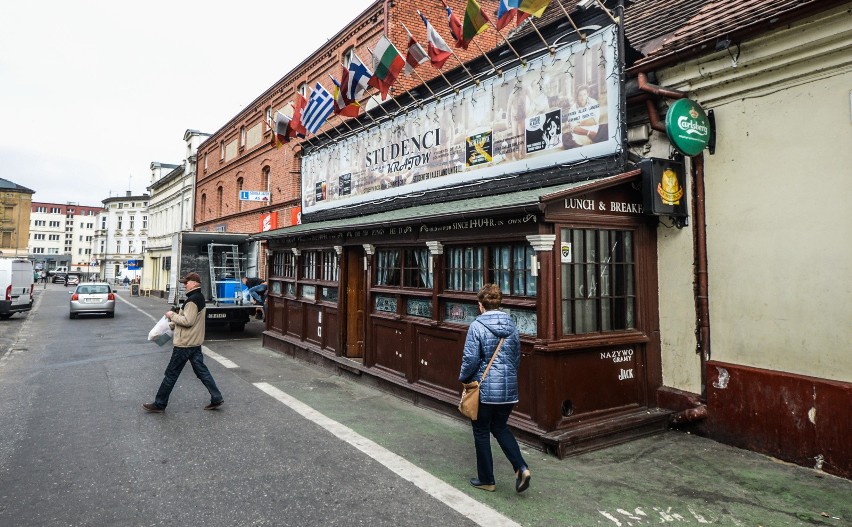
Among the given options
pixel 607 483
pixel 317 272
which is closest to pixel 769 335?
pixel 607 483

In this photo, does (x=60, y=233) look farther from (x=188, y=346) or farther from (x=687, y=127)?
(x=687, y=127)

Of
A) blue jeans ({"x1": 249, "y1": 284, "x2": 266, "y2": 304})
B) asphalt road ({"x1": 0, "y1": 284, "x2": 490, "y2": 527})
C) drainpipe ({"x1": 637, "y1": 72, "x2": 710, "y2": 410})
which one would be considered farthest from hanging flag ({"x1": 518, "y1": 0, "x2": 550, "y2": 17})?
blue jeans ({"x1": 249, "y1": 284, "x2": 266, "y2": 304})

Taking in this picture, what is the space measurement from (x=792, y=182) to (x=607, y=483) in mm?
3559

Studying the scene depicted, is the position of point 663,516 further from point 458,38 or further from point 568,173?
point 458,38

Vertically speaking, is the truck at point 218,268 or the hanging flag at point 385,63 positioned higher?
the hanging flag at point 385,63

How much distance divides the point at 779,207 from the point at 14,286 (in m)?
23.9

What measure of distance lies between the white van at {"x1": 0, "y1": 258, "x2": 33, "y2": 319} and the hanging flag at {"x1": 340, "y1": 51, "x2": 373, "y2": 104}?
52.4 ft

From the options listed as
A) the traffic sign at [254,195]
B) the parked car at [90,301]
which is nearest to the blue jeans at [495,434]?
the traffic sign at [254,195]

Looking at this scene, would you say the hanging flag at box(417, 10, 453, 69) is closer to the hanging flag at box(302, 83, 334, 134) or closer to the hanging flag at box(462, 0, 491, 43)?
the hanging flag at box(462, 0, 491, 43)

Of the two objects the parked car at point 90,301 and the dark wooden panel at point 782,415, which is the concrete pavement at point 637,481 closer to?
the dark wooden panel at point 782,415

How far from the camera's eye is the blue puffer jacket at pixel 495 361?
13.8 feet

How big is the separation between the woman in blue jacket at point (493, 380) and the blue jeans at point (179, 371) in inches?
162

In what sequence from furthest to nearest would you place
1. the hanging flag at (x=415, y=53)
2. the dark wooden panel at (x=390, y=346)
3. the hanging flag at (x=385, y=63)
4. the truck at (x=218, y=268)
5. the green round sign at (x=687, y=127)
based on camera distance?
the truck at (x=218, y=268), the hanging flag at (x=385, y=63), the hanging flag at (x=415, y=53), the dark wooden panel at (x=390, y=346), the green round sign at (x=687, y=127)

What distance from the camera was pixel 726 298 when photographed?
5.66 meters
